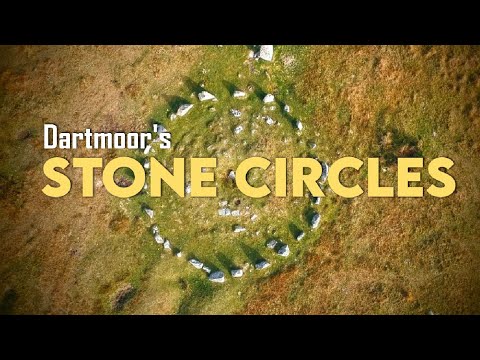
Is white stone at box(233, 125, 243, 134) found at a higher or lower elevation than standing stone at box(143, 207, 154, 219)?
higher

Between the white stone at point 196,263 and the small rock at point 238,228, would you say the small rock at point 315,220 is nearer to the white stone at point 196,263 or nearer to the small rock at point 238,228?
the small rock at point 238,228

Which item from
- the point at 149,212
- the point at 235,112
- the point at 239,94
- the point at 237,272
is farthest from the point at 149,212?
the point at 239,94

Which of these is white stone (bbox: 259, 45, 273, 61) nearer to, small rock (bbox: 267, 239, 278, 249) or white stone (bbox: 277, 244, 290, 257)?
small rock (bbox: 267, 239, 278, 249)

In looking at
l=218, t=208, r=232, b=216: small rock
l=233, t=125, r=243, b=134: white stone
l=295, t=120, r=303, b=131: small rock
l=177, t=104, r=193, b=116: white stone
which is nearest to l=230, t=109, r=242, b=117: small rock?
l=233, t=125, r=243, b=134: white stone

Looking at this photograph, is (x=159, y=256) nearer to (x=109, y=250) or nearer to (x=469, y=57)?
(x=109, y=250)

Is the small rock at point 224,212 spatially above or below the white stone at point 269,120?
below

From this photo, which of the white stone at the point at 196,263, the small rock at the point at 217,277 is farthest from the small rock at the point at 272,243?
the white stone at the point at 196,263
